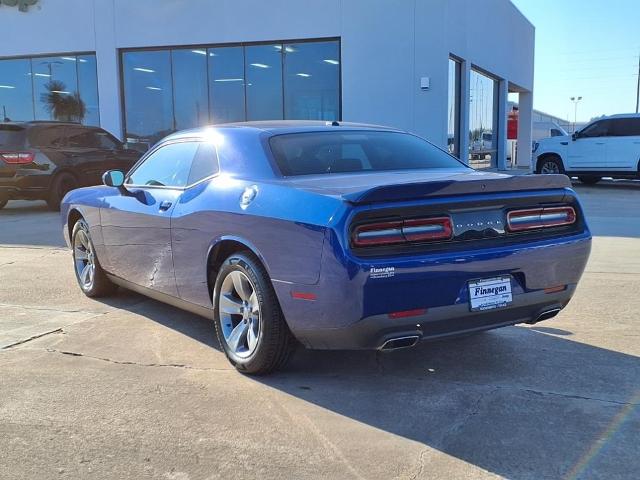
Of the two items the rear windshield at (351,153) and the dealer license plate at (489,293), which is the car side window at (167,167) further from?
the dealer license plate at (489,293)

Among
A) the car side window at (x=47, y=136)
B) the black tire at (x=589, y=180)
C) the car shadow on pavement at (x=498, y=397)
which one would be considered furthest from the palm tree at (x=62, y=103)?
the car shadow on pavement at (x=498, y=397)

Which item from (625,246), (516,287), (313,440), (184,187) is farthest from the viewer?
(625,246)

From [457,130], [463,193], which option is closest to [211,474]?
[463,193]

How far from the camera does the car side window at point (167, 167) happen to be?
475 cm

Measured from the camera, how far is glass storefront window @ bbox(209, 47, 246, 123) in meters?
18.1

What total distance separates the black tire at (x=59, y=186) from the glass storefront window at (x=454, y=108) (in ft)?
32.9

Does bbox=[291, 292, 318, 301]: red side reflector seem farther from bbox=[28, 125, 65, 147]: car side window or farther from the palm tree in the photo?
the palm tree

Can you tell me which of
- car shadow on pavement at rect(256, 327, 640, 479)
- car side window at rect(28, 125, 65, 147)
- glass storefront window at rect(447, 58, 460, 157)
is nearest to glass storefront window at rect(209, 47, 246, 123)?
glass storefront window at rect(447, 58, 460, 157)

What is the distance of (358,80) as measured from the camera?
663 inches

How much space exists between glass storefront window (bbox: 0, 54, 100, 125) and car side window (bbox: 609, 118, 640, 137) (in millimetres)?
15129

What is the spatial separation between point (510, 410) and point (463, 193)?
1190 millimetres

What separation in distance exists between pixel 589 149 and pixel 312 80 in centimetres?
820

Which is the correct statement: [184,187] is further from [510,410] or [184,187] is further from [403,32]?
[403,32]

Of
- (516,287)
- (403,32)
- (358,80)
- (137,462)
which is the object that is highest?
(403,32)
